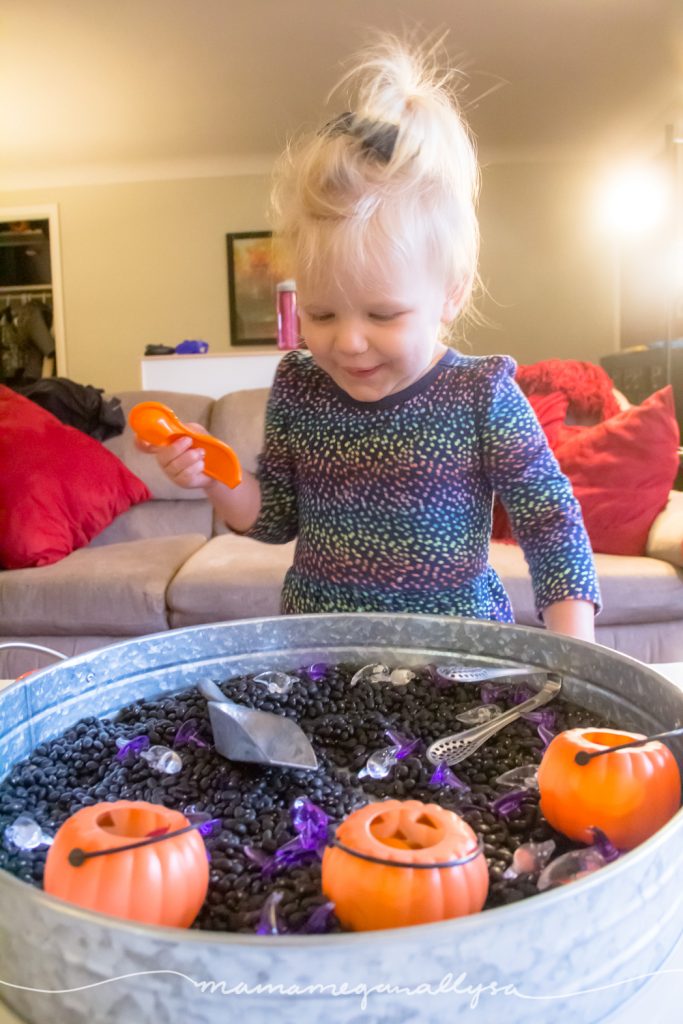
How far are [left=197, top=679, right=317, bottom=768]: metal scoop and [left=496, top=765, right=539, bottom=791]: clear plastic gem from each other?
0.12 m

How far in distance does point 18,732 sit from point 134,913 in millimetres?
231

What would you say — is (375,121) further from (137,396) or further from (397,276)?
(137,396)

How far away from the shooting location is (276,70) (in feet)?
12.9

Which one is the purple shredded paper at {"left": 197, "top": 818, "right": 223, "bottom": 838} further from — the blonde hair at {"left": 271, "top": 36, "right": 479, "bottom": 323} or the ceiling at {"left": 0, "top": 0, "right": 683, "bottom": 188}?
the ceiling at {"left": 0, "top": 0, "right": 683, "bottom": 188}

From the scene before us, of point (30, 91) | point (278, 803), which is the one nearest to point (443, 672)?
point (278, 803)

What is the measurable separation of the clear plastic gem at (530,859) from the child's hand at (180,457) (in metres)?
0.49

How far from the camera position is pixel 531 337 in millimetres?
5441

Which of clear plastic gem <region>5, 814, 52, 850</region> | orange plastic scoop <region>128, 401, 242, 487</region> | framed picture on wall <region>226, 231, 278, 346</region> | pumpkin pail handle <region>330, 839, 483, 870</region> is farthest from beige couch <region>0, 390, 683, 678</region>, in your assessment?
framed picture on wall <region>226, 231, 278, 346</region>

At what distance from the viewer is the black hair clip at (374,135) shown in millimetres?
747

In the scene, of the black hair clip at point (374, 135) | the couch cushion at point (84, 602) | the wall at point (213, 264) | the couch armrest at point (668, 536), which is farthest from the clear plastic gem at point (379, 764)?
the wall at point (213, 264)

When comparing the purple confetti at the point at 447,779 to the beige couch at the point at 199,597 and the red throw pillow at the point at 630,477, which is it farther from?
the red throw pillow at the point at 630,477

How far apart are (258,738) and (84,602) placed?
5.72 feet

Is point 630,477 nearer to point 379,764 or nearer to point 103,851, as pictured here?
point 379,764

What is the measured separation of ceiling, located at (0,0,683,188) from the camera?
3.40 metres
